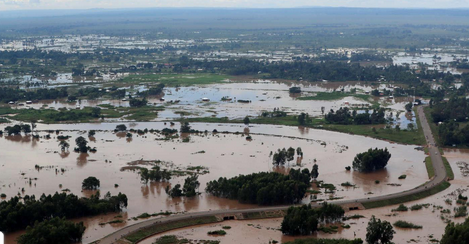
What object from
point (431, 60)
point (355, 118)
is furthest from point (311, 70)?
point (355, 118)

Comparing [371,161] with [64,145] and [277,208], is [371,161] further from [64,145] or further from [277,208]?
[64,145]

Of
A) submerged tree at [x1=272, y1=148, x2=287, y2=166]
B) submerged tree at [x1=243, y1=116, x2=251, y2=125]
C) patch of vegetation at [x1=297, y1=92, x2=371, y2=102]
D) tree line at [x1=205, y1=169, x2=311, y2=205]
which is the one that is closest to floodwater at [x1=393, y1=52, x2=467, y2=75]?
patch of vegetation at [x1=297, y1=92, x2=371, y2=102]

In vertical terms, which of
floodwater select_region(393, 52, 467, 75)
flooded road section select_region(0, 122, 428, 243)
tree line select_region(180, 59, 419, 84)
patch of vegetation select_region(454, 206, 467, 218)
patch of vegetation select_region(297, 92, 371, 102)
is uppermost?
floodwater select_region(393, 52, 467, 75)

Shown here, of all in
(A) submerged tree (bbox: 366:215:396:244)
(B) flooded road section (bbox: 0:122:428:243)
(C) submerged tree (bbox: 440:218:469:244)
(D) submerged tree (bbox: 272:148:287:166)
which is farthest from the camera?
(D) submerged tree (bbox: 272:148:287:166)

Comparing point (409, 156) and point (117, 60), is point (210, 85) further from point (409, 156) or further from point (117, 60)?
point (409, 156)

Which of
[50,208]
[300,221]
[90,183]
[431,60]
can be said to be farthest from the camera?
[431,60]

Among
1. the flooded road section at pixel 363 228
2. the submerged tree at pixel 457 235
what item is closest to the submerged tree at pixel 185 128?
the flooded road section at pixel 363 228

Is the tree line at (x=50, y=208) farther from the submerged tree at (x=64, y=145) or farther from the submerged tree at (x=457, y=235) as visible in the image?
the submerged tree at (x=457, y=235)

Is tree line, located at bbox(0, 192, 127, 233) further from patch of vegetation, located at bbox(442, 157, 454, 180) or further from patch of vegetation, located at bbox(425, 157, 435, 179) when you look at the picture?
patch of vegetation, located at bbox(442, 157, 454, 180)
